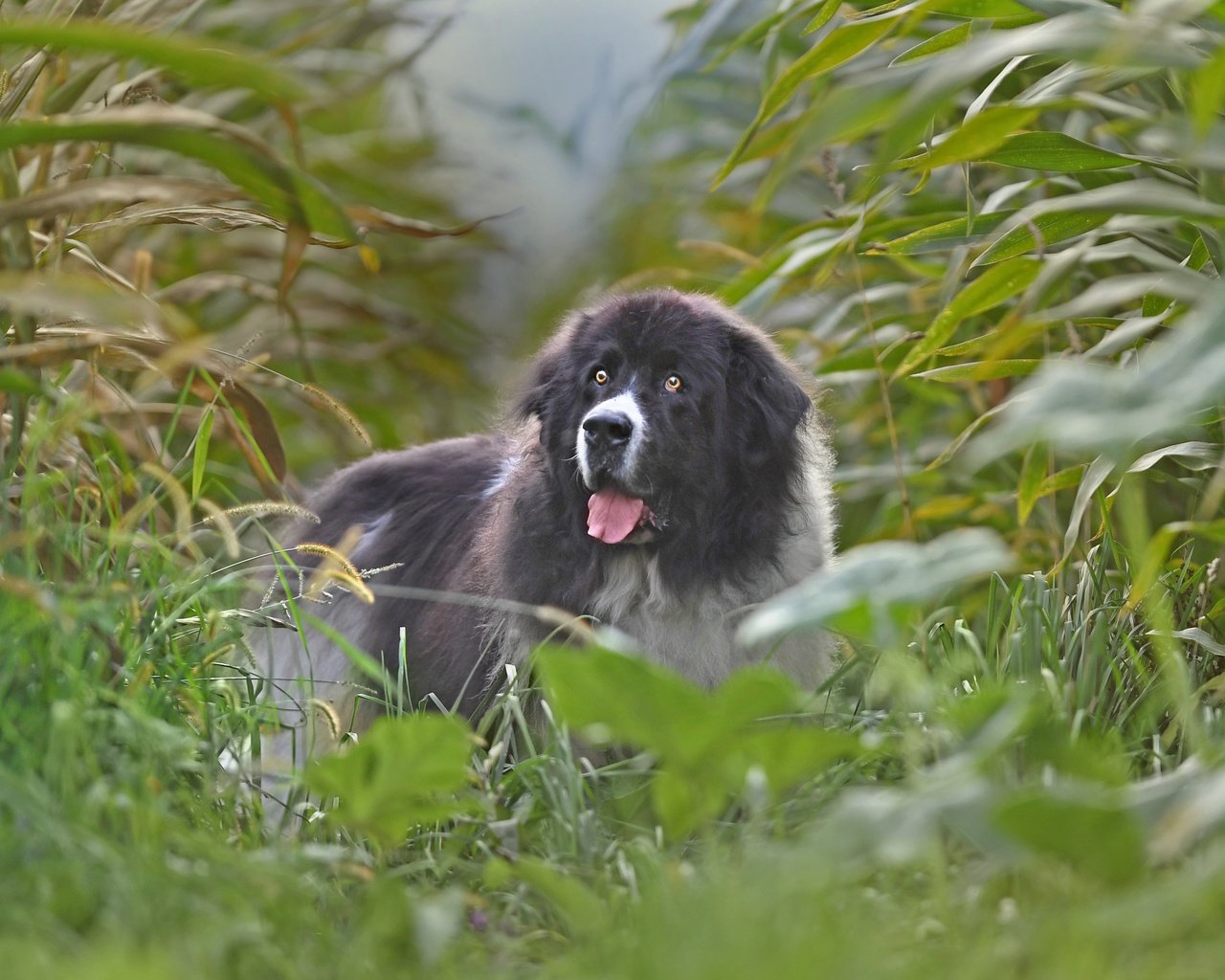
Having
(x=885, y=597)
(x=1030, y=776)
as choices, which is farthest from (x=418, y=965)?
(x=1030, y=776)

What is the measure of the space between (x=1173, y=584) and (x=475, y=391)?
393 centimetres

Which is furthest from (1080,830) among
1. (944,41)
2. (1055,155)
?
(944,41)

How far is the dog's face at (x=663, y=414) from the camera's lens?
2.94 m

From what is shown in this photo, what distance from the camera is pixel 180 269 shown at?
5.30 metres

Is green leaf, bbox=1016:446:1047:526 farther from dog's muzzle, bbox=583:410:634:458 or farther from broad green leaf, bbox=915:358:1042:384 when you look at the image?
dog's muzzle, bbox=583:410:634:458

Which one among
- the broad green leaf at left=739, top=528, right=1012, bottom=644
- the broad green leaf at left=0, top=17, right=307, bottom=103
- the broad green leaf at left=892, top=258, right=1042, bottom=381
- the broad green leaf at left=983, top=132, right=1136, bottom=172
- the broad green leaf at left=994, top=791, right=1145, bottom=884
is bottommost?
the broad green leaf at left=994, top=791, right=1145, bottom=884

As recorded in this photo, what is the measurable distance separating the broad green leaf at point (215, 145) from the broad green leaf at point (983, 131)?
85 centimetres

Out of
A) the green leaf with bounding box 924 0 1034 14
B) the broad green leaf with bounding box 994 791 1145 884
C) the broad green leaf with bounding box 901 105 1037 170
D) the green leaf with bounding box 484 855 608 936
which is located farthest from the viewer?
the green leaf with bounding box 924 0 1034 14

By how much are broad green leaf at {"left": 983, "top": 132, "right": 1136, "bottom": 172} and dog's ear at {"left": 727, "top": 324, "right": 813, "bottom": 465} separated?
2.37ft

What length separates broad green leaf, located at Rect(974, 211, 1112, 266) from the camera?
262 centimetres

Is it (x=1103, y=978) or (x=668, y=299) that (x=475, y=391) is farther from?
(x=1103, y=978)

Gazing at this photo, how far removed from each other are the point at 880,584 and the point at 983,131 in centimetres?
78

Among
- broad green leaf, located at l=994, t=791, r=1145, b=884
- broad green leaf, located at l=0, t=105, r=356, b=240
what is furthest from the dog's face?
broad green leaf, located at l=994, t=791, r=1145, b=884

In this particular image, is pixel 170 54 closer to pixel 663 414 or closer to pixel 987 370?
pixel 663 414
